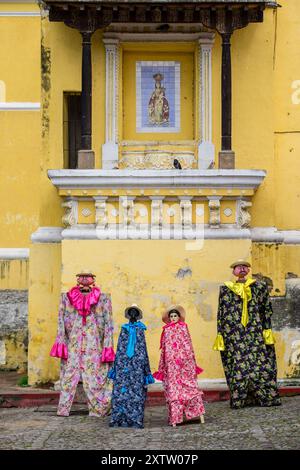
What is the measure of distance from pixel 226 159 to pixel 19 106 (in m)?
5.87

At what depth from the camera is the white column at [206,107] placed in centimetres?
1612

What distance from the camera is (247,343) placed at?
14.0m

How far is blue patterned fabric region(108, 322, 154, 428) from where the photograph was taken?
13000 millimetres

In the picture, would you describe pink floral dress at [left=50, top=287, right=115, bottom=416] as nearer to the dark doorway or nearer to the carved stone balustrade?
the carved stone balustrade

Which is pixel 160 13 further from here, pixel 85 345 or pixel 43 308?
pixel 85 345

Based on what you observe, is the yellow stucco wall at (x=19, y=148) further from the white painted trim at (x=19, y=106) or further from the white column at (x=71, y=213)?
the white column at (x=71, y=213)

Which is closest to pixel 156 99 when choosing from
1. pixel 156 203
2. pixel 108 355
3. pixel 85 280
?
pixel 156 203

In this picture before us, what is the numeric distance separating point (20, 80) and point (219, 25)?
584 cm

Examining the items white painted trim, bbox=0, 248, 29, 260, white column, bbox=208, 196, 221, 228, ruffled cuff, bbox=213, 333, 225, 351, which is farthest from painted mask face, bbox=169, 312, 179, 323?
white painted trim, bbox=0, 248, 29, 260

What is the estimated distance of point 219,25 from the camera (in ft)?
50.9

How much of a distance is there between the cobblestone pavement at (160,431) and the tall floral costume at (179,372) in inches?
7.9

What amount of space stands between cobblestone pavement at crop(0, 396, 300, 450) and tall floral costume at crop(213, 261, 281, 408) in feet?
0.82
